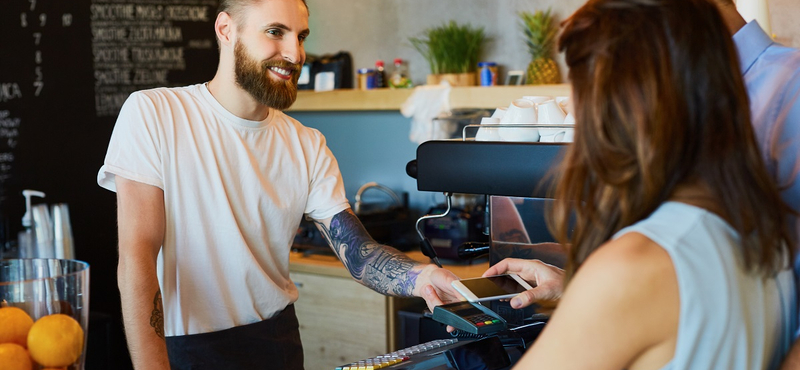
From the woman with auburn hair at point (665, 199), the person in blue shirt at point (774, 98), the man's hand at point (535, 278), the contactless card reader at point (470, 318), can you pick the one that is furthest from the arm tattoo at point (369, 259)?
the woman with auburn hair at point (665, 199)

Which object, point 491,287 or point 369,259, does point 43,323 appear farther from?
point 369,259

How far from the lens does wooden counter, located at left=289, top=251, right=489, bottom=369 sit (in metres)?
3.18

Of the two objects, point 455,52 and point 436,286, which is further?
point 455,52

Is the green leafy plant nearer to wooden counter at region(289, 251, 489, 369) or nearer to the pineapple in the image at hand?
the pineapple

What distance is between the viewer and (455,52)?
3.42 m

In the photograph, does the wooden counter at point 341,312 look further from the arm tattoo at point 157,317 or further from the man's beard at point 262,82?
the arm tattoo at point 157,317

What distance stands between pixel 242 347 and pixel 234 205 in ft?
Answer: 1.07

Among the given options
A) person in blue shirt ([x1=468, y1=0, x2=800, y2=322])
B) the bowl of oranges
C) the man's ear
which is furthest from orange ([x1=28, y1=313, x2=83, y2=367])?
the man's ear

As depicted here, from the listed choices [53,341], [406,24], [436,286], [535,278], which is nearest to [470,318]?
[535,278]

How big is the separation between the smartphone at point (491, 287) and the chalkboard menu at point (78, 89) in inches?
88.6

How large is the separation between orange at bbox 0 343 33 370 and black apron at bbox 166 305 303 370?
0.92 metres

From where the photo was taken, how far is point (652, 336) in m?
0.76

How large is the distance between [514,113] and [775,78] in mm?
608

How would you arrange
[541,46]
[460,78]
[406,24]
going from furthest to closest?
[406,24] → [460,78] → [541,46]
